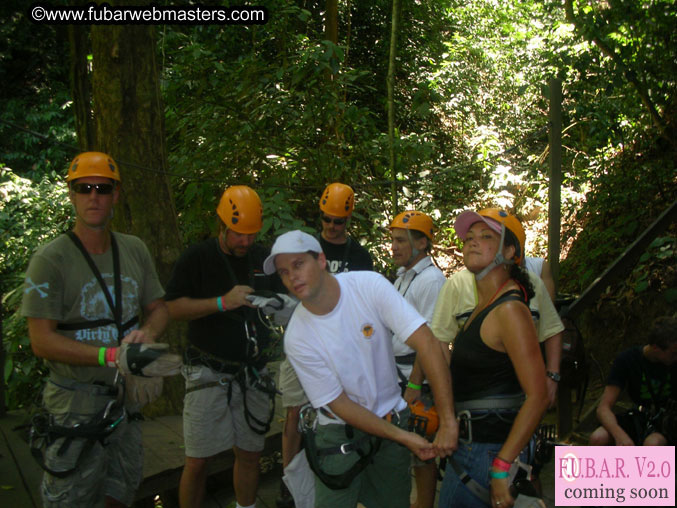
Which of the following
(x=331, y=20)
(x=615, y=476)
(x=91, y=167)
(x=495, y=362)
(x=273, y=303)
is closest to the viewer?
(x=495, y=362)

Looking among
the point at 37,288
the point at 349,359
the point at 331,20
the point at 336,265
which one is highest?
the point at 331,20

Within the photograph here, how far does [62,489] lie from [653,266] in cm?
649

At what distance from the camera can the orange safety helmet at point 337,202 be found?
14.0 feet

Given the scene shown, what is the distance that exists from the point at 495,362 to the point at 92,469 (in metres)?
2.05

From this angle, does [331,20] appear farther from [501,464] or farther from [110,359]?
[501,464]

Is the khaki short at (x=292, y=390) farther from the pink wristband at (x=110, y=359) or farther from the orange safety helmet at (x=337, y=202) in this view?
Result: the pink wristband at (x=110, y=359)

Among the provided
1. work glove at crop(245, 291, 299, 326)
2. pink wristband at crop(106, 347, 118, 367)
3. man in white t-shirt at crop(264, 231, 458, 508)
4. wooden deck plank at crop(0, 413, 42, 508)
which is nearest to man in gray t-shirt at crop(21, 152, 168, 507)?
pink wristband at crop(106, 347, 118, 367)

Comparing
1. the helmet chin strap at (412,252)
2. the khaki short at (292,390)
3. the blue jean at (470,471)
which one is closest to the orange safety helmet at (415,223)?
the helmet chin strap at (412,252)

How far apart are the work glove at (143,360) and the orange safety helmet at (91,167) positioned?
92 cm

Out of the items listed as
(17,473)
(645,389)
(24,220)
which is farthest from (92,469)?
(24,220)

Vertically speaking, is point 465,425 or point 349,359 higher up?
point 349,359

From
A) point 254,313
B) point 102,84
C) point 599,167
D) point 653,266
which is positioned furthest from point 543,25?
point 254,313

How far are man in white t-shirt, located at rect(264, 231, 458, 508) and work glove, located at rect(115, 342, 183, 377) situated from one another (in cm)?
60

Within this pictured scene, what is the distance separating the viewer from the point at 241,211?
11.3 feet
